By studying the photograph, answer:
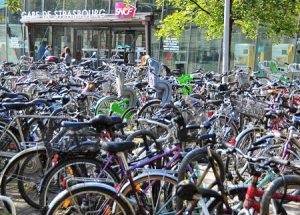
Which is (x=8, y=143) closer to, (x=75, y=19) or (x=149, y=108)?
(x=149, y=108)

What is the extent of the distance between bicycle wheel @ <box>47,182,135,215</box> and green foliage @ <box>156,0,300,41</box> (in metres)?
8.91

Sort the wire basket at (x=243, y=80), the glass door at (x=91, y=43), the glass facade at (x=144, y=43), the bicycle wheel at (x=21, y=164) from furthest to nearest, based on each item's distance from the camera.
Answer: the glass door at (x=91, y=43) → the glass facade at (x=144, y=43) → the wire basket at (x=243, y=80) → the bicycle wheel at (x=21, y=164)

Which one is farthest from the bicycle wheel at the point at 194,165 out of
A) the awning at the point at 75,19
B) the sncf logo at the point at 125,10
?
the sncf logo at the point at 125,10

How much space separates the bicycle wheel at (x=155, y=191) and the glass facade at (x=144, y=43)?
44.7 ft

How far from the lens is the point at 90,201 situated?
129 inches

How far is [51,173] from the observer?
12.2 feet

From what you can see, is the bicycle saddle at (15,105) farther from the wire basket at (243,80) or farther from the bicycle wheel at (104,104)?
the wire basket at (243,80)

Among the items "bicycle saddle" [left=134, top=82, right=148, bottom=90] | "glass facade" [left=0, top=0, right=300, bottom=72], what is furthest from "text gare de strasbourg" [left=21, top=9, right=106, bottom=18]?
"bicycle saddle" [left=134, top=82, right=148, bottom=90]

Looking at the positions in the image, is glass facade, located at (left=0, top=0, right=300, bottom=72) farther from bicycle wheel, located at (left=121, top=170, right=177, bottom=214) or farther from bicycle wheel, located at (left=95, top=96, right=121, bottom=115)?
bicycle wheel, located at (left=121, top=170, right=177, bottom=214)

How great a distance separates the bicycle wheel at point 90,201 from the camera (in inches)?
122

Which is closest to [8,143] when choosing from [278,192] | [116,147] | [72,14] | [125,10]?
[116,147]

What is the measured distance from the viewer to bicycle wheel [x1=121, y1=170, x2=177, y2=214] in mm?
3491

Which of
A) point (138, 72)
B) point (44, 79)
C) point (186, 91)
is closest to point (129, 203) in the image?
point (186, 91)

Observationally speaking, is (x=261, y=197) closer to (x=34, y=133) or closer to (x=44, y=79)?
(x=34, y=133)
